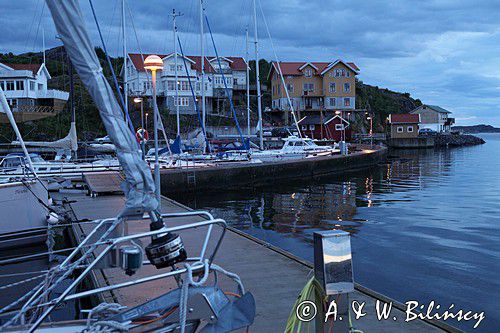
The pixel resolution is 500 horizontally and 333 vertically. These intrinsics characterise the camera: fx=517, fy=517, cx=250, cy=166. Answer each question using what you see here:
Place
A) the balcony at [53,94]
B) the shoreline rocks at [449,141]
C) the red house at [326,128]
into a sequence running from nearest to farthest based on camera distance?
the balcony at [53,94], the red house at [326,128], the shoreline rocks at [449,141]

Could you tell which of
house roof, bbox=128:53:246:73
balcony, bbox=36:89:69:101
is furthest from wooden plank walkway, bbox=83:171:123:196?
house roof, bbox=128:53:246:73

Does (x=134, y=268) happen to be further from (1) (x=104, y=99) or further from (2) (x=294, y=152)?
(2) (x=294, y=152)

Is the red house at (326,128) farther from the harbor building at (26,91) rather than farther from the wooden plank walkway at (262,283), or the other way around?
the wooden plank walkway at (262,283)

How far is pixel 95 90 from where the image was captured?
522 centimetres

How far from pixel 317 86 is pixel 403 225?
2637 inches

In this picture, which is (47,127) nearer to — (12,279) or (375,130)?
(12,279)

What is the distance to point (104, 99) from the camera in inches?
207

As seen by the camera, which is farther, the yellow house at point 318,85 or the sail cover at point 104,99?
the yellow house at point 318,85

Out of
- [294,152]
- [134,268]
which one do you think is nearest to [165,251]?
[134,268]

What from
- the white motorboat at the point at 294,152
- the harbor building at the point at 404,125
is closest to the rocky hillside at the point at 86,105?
the harbor building at the point at 404,125

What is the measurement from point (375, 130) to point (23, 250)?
89.5m

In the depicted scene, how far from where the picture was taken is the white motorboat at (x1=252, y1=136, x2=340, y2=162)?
40656 mm

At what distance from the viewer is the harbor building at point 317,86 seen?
83.8m

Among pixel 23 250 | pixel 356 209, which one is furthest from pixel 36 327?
pixel 356 209
